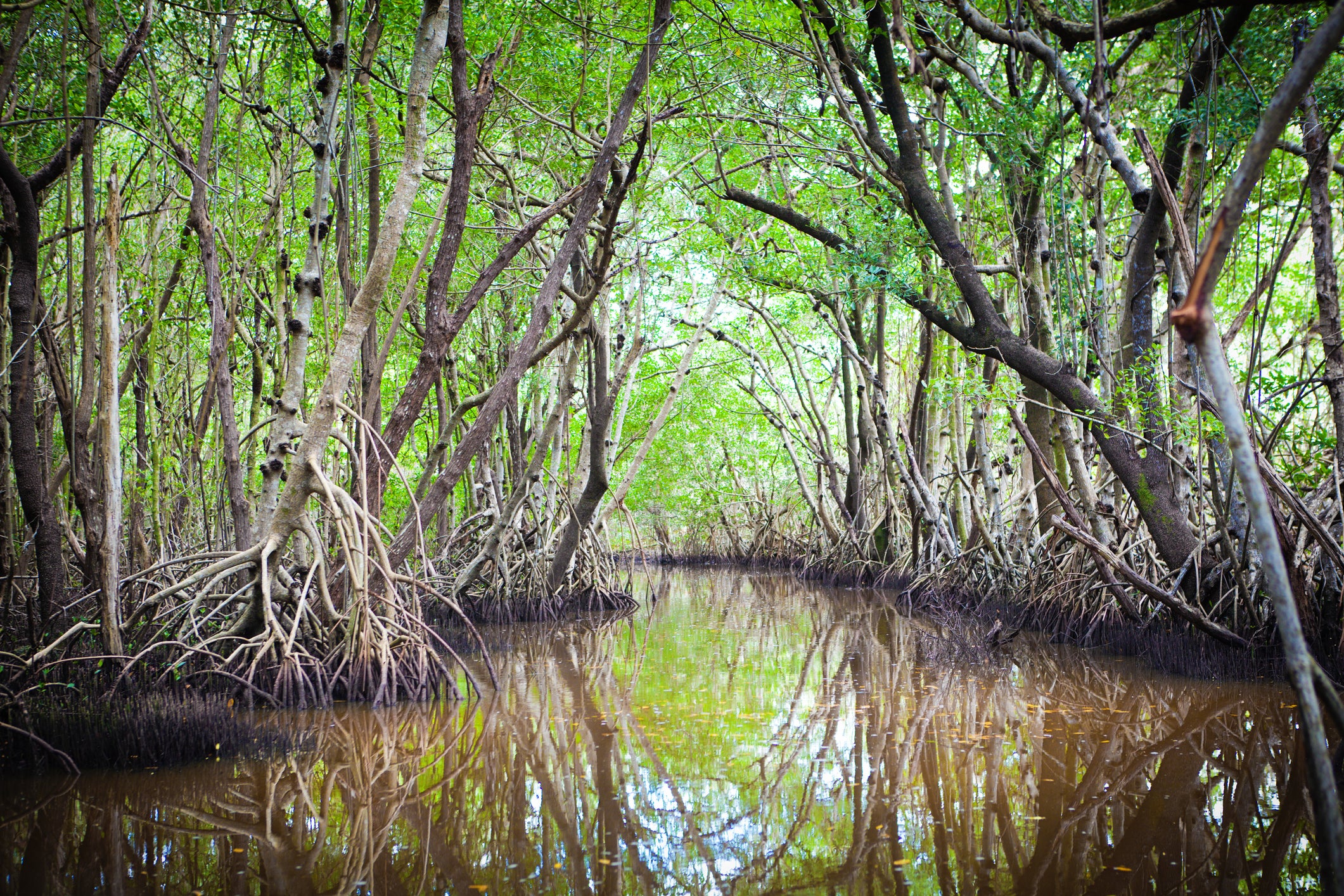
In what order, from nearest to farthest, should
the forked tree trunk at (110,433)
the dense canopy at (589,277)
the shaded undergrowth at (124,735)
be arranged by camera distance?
the shaded undergrowth at (124,735), the forked tree trunk at (110,433), the dense canopy at (589,277)

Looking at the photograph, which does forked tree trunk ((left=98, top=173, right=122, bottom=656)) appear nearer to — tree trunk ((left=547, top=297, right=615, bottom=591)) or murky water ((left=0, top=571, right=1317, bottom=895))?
murky water ((left=0, top=571, right=1317, bottom=895))

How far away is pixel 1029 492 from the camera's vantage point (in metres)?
7.69

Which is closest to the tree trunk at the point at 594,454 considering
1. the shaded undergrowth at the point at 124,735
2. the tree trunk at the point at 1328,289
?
the shaded undergrowth at the point at 124,735

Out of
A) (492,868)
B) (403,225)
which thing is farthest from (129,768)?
(403,225)

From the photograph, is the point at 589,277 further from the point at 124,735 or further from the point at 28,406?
the point at 124,735

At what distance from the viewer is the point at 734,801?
9.23ft

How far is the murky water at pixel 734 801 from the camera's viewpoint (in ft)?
7.32

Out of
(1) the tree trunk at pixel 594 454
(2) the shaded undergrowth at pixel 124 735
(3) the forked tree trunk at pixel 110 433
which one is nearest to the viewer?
(2) the shaded undergrowth at pixel 124 735

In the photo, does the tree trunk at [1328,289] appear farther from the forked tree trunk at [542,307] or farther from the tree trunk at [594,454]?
the tree trunk at [594,454]

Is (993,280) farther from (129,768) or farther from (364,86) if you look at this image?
(129,768)

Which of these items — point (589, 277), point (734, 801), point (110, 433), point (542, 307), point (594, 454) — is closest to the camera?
point (734, 801)

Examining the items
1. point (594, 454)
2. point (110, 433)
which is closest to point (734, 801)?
point (110, 433)

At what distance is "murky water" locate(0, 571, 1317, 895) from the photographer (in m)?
2.23

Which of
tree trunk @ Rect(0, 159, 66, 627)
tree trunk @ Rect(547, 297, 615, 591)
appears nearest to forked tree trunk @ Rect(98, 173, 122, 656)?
tree trunk @ Rect(0, 159, 66, 627)
